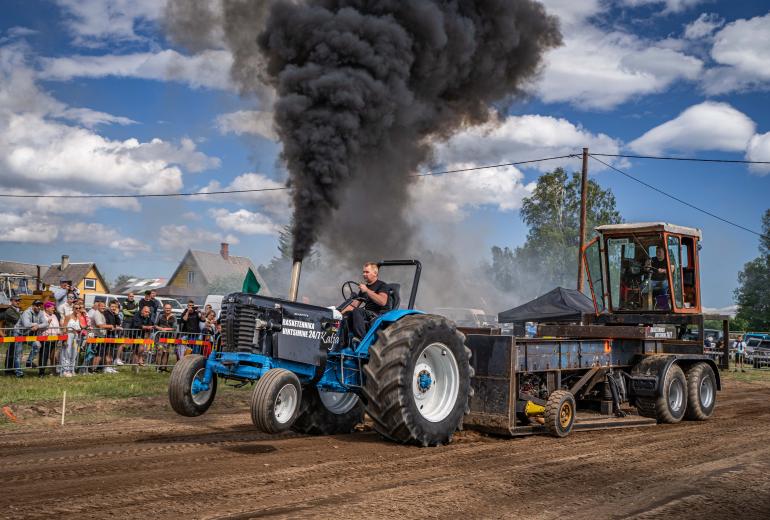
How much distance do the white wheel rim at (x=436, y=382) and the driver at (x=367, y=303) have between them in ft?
2.24

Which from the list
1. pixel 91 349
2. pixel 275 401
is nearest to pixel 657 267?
pixel 275 401

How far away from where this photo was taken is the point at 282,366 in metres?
6.97

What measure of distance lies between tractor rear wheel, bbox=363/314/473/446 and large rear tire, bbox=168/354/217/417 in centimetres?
156

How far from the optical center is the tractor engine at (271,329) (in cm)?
683

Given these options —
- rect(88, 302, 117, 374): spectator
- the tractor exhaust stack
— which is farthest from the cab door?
rect(88, 302, 117, 374): spectator

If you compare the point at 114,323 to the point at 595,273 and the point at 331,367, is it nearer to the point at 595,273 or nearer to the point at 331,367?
the point at 331,367

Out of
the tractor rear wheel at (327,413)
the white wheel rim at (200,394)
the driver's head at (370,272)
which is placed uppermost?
the driver's head at (370,272)

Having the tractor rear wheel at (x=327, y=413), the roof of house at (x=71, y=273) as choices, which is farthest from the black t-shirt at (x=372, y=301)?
the roof of house at (x=71, y=273)

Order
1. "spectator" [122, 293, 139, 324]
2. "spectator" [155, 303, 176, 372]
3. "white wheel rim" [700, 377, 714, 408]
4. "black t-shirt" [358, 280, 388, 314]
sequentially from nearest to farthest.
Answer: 1. "black t-shirt" [358, 280, 388, 314]
2. "white wheel rim" [700, 377, 714, 408]
3. "spectator" [155, 303, 176, 372]
4. "spectator" [122, 293, 139, 324]

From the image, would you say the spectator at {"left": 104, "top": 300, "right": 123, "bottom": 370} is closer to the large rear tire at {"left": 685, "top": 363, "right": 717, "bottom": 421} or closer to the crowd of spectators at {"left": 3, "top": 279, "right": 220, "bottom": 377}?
the crowd of spectators at {"left": 3, "top": 279, "right": 220, "bottom": 377}

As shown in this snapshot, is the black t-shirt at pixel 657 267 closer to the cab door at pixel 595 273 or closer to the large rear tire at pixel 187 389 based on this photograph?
the cab door at pixel 595 273

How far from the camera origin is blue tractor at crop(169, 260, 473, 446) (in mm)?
6715

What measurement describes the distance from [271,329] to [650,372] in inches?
222

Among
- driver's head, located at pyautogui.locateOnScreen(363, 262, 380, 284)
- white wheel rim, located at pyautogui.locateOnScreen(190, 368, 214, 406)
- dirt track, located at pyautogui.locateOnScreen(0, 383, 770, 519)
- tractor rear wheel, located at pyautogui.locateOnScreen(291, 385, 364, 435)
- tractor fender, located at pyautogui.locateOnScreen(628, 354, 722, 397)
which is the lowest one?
dirt track, located at pyautogui.locateOnScreen(0, 383, 770, 519)
